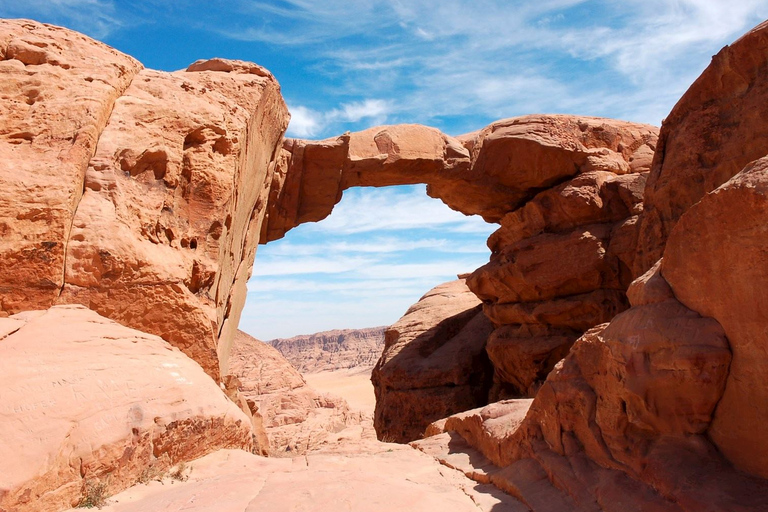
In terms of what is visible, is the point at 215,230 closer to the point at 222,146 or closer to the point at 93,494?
the point at 222,146

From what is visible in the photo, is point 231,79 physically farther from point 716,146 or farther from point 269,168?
point 716,146

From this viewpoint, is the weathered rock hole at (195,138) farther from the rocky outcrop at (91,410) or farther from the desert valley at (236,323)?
the rocky outcrop at (91,410)

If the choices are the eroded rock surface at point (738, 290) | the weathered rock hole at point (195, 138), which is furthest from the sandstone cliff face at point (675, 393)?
the weathered rock hole at point (195, 138)

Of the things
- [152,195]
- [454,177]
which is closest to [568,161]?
[454,177]

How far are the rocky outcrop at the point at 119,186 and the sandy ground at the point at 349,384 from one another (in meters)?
26.8

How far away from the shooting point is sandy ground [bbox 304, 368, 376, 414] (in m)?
39.8

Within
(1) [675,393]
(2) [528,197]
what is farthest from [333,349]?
(1) [675,393]

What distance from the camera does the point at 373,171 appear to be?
484 inches

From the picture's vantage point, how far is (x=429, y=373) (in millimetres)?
13352

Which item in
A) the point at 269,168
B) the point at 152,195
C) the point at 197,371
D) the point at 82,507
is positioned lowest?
the point at 82,507

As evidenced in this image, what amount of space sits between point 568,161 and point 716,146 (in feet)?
17.0

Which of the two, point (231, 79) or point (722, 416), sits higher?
point (231, 79)

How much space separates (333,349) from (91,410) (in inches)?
2693

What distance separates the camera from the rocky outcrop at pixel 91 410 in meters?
3.03
